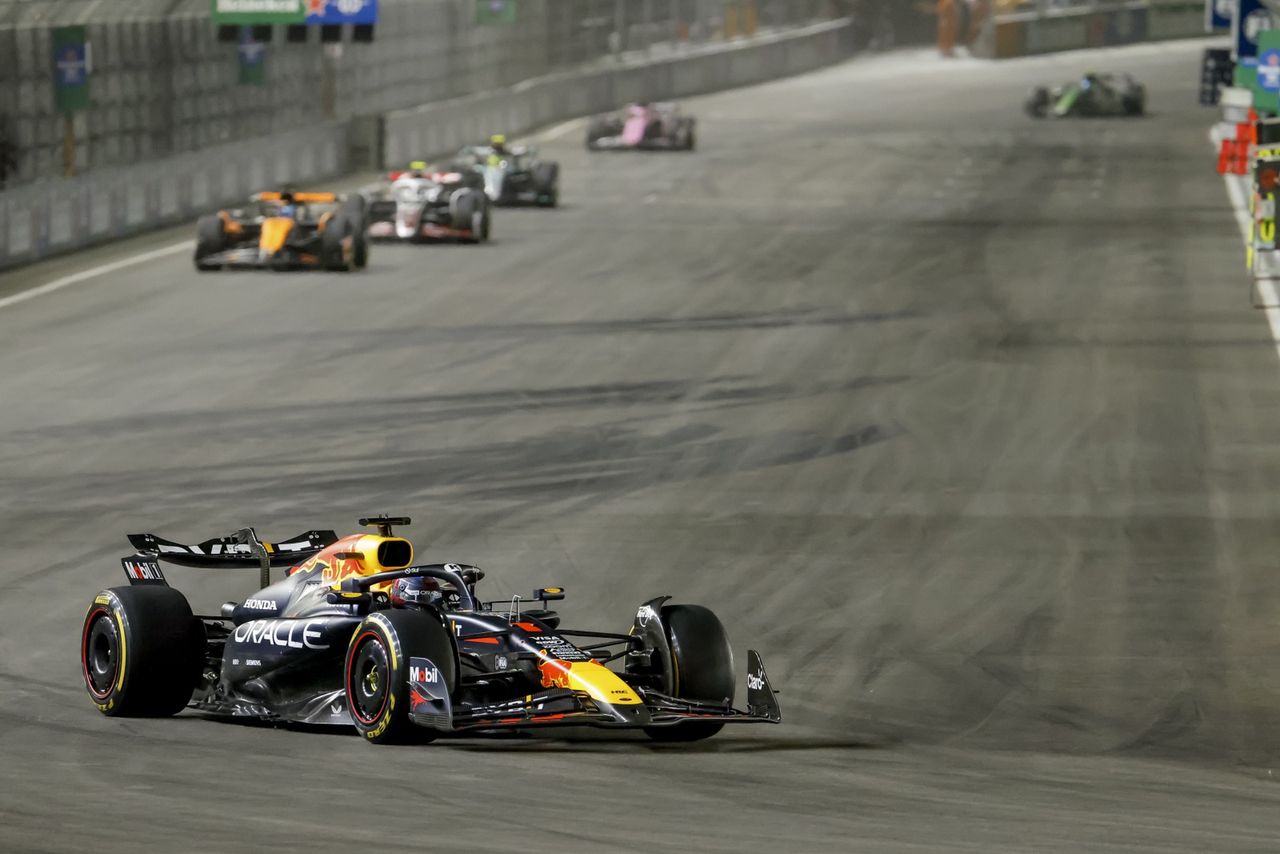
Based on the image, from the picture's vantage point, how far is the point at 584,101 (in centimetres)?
6700

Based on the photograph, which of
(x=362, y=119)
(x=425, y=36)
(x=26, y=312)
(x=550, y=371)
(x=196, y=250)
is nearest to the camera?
(x=550, y=371)

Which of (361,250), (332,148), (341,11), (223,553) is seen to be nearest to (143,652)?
(223,553)

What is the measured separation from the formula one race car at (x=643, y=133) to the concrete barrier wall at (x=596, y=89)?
11.6ft

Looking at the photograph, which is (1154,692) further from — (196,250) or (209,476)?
(196,250)

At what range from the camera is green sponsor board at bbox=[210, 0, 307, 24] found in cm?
4659

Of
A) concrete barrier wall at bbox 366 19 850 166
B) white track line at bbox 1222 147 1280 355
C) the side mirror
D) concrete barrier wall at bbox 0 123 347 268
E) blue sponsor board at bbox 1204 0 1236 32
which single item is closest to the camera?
the side mirror

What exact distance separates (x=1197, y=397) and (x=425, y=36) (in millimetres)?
39671

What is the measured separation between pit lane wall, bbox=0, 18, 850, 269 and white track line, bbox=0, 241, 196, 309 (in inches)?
43.5

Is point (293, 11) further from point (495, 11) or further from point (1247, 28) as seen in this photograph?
point (1247, 28)

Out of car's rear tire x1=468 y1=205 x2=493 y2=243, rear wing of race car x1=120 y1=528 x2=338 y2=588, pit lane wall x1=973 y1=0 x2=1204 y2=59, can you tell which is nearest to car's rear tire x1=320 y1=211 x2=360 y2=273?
car's rear tire x1=468 y1=205 x2=493 y2=243

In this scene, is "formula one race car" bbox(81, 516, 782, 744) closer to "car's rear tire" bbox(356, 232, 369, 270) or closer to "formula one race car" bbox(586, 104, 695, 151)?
"car's rear tire" bbox(356, 232, 369, 270)

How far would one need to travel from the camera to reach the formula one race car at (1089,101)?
64.7 m

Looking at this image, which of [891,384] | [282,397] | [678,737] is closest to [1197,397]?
[891,384]

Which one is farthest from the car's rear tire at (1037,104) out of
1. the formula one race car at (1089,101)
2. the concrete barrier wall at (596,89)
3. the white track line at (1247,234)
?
the white track line at (1247,234)
